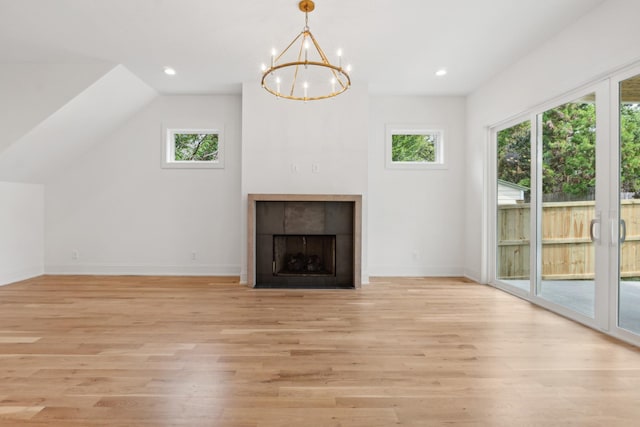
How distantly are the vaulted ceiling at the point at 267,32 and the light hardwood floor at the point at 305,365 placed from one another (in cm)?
280

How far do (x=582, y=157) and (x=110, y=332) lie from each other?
4468mm

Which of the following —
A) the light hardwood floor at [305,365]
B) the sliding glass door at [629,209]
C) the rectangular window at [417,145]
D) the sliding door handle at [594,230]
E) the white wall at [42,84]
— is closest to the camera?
the light hardwood floor at [305,365]

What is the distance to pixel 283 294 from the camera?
168 inches

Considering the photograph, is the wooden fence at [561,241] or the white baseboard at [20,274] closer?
the wooden fence at [561,241]

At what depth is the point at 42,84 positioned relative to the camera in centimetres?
426

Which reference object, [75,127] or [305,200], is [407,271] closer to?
[305,200]

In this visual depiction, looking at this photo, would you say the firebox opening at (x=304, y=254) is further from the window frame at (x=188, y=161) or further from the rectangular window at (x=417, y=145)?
the rectangular window at (x=417, y=145)

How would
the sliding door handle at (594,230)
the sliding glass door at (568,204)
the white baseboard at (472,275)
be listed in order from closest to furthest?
1. the sliding door handle at (594,230)
2. the sliding glass door at (568,204)
3. the white baseboard at (472,275)

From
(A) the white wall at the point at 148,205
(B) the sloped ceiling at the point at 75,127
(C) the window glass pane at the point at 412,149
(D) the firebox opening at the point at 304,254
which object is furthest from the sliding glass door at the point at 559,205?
(B) the sloped ceiling at the point at 75,127

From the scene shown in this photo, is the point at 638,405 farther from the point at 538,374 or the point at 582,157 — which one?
the point at 582,157

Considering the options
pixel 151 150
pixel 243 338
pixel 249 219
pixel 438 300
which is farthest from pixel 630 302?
pixel 151 150

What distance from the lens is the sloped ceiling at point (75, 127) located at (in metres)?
4.32

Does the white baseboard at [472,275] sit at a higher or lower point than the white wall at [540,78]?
lower

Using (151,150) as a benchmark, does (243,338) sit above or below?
below
